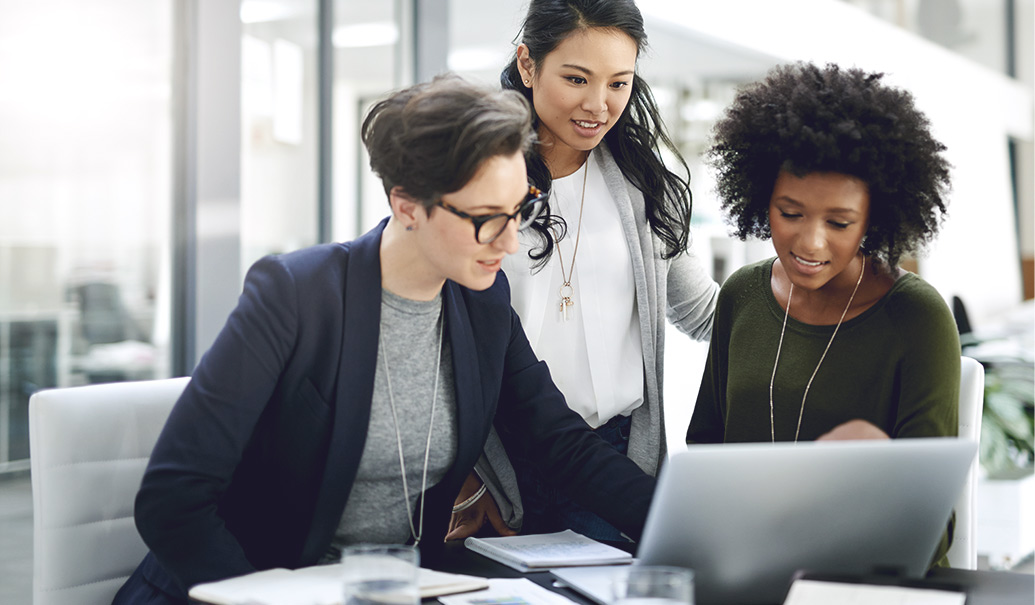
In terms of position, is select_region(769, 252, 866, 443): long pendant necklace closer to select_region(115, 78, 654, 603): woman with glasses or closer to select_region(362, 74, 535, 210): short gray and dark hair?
select_region(115, 78, 654, 603): woman with glasses

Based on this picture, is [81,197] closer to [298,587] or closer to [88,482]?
[88,482]

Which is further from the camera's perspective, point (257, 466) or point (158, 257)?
point (158, 257)

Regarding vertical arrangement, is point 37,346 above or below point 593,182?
below

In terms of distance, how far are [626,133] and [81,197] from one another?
Answer: 1.90 metres

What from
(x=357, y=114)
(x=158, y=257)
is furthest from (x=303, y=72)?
(x=158, y=257)

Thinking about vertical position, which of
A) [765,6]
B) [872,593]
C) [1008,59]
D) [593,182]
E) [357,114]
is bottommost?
[872,593]

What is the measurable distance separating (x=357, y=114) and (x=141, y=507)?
9.52 feet

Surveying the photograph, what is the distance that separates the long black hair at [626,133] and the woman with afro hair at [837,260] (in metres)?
0.27

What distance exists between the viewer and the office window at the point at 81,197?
2793mm

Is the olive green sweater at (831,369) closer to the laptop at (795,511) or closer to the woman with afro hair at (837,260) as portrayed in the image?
the woman with afro hair at (837,260)

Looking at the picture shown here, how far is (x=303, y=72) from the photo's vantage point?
3.74 metres

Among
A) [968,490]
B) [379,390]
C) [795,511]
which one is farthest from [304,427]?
[968,490]

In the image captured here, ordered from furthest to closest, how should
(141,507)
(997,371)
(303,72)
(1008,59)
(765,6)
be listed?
1. (1008,59)
2. (765,6)
3. (997,371)
4. (303,72)
5. (141,507)

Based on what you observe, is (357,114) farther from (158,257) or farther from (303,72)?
(158,257)
